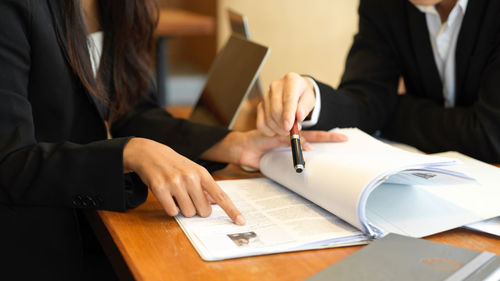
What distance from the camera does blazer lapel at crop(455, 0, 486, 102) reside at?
1242mm

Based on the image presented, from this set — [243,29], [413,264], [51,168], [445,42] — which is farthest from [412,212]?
[243,29]

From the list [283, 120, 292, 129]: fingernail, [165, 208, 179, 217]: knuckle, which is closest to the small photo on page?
[165, 208, 179, 217]: knuckle

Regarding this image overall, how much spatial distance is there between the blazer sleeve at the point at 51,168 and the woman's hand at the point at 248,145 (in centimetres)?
28

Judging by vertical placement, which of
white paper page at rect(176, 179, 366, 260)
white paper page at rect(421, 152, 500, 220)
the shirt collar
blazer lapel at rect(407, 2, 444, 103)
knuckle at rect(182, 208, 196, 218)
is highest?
the shirt collar

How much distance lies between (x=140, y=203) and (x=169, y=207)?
0.28 ft

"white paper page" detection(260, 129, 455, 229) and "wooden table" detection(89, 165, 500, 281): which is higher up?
"white paper page" detection(260, 129, 455, 229)

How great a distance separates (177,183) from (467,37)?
824 mm

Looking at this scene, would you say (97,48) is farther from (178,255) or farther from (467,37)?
(467,37)

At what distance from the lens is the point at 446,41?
1.33m

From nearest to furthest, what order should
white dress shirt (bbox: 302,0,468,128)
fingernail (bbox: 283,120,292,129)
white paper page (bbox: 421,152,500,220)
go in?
white paper page (bbox: 421,152,500,220)
fingernail (bbox: 283,120,292,129)
white dress shirt (bbox: 302,0,468,128)

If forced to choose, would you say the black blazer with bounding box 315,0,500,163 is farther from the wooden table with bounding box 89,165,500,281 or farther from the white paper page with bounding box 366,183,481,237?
the wooden table with bounding box 89,165,500,281

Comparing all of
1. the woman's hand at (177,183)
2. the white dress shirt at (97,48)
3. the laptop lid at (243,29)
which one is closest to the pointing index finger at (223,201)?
the woman's hand at (177,183)

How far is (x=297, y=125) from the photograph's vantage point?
3.10ft

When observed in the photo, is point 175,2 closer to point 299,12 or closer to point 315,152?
point 299,12
